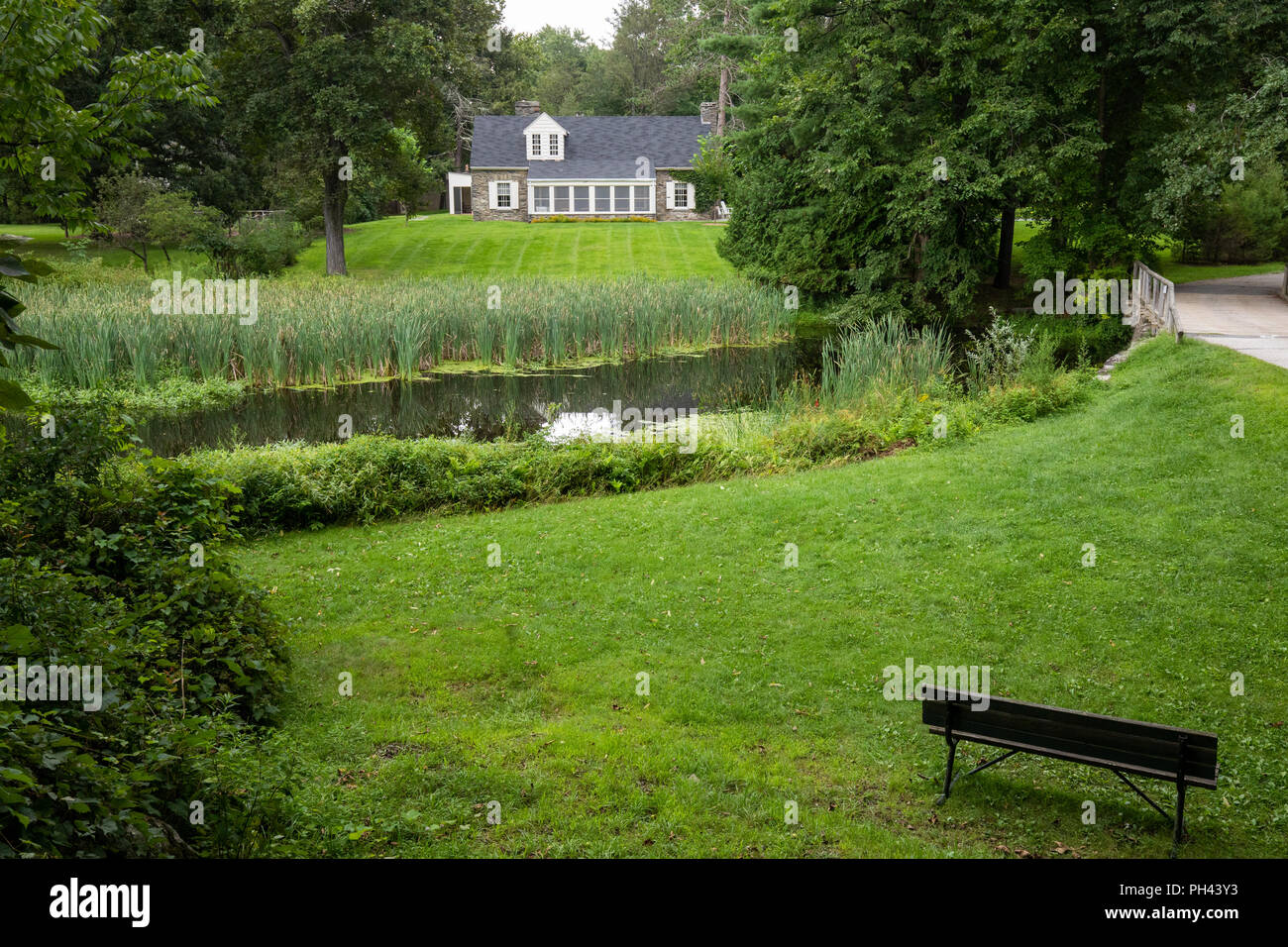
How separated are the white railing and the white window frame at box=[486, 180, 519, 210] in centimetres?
3174

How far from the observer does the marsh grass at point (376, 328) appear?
18.9 m

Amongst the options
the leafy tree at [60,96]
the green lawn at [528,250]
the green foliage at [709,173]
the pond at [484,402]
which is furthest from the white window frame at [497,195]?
the leafy tree at [60,96]

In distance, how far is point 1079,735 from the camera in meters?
5.46

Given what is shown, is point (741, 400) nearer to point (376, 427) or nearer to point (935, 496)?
point (376, 427)

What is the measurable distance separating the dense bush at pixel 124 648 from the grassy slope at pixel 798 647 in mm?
544

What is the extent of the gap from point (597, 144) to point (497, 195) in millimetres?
6092

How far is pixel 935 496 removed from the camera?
37.1 feet

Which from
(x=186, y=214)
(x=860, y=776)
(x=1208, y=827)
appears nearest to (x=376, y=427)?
(x=860, y=776)

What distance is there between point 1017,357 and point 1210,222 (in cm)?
→ 2120

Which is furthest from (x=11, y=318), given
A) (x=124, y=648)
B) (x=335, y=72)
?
(x=335, y=72)

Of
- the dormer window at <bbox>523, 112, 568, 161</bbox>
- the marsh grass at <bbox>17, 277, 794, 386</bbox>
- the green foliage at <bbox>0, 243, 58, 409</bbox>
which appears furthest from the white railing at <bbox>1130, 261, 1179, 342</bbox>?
the dormer window at <bbox>523, 112, 568, 161</bbox>

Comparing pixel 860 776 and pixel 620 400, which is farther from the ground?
pixel 620 400

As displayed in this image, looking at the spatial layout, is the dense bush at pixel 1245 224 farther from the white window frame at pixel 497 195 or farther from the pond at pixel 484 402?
the white window frame at pixel 497 195

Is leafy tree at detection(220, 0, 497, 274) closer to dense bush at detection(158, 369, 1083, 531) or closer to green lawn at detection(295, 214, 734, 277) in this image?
green lawn at detection(295, 214, 734, 277)
